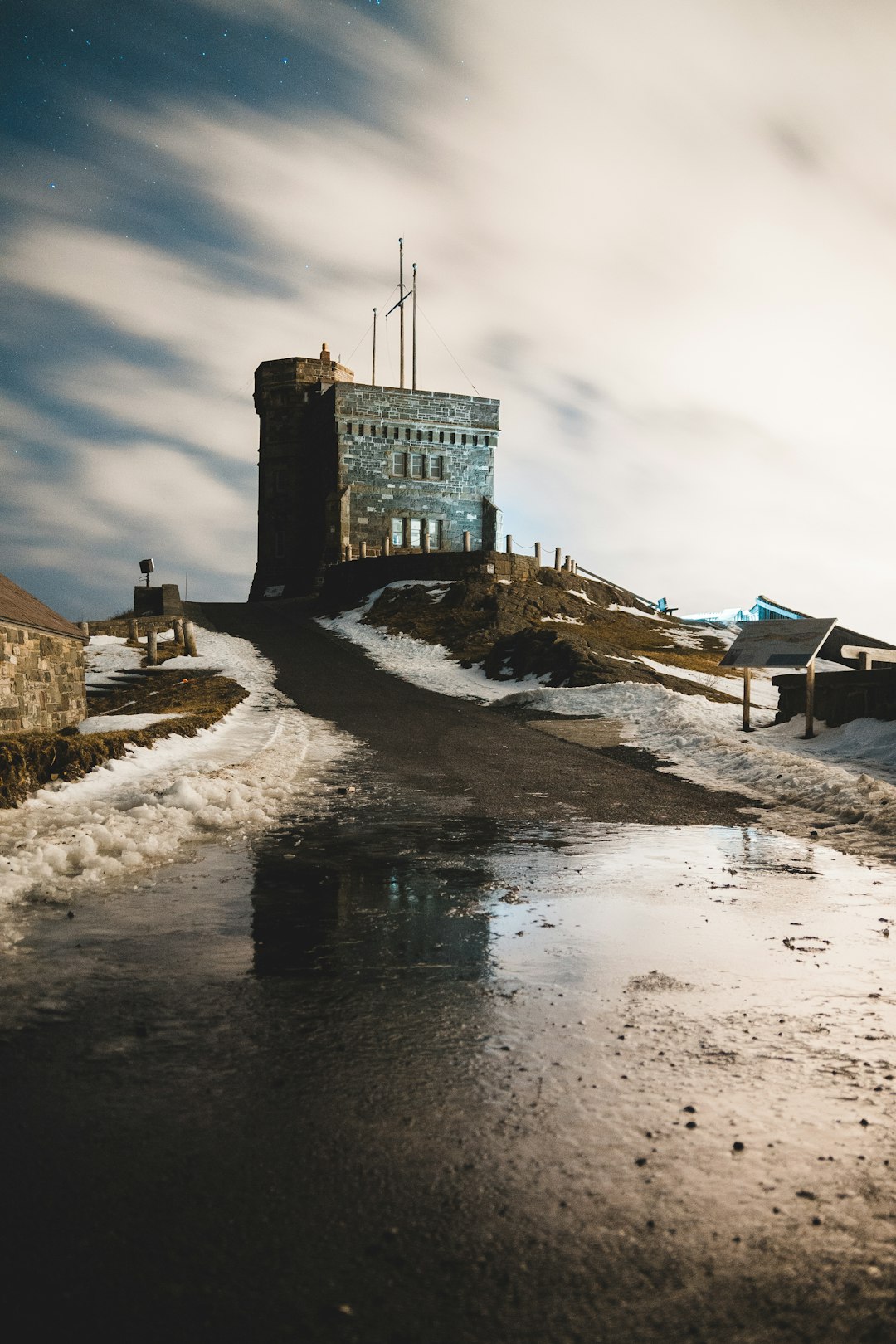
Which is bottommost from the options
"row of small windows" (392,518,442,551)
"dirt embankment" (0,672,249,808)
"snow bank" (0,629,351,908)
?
"snow bank" (0,629,351,908)

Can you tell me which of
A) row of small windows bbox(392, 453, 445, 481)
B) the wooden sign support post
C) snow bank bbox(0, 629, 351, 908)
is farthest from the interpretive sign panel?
row of small windows bbox(392, 453, 445, 481)

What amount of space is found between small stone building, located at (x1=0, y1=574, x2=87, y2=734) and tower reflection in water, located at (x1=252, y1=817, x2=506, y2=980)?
7655 mm

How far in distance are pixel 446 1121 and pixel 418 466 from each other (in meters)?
56.0

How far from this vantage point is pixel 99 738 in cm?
1041

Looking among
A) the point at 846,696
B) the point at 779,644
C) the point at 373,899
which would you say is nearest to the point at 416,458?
the point at 779,644

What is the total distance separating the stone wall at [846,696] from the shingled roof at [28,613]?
530 inches

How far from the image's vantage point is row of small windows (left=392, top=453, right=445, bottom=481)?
186ft

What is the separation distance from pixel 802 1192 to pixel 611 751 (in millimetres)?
12035

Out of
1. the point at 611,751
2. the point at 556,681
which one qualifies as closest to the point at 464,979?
the point at 611,751

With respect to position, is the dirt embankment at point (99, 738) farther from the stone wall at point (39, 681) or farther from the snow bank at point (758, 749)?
the snow bank at point (758, 749)

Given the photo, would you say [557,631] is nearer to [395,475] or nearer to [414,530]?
[414,530]

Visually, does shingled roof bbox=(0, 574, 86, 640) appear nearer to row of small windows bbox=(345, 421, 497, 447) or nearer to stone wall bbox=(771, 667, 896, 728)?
stone wall bbox=(771, 667, 896, 728)

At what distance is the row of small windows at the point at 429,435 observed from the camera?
56000 millimetres

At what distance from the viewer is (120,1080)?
3215 mm
